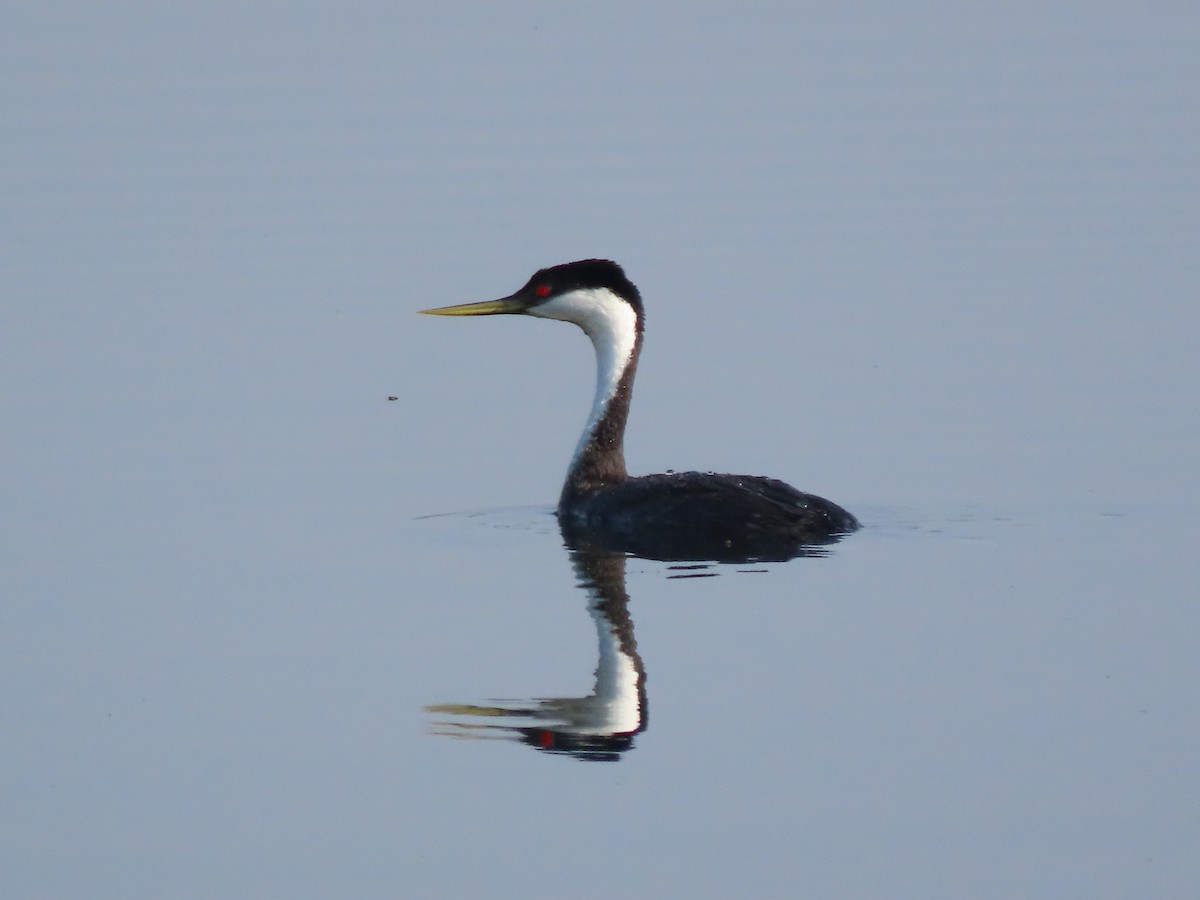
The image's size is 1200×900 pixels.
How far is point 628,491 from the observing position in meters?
11.9

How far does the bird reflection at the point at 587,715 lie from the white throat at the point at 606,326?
3316 mm

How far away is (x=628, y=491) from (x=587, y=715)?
3.19 meters

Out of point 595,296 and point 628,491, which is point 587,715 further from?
point 595,296

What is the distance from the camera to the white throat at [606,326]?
12758 millimetres

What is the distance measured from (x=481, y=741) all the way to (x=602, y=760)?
462 mm

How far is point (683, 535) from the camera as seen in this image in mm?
11539

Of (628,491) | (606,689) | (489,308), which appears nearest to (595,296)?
(489,308)

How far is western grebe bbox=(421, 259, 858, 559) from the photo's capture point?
11375mm

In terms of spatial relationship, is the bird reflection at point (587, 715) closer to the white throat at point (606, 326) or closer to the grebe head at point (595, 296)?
the white throat at point (606, 326)

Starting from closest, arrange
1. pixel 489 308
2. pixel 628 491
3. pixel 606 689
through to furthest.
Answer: pixel 606 689 → pixel 628 491 → pixel 489 308

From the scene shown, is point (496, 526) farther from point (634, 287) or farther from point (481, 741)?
point (481, 741)

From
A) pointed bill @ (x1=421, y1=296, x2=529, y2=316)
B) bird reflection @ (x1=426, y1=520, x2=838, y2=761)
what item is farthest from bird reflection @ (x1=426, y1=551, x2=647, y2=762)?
pointed bill @ (x1=421, y1=296, x2=529, y2=316)

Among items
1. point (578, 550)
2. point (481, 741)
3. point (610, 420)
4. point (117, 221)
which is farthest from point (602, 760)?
point (117, 221)

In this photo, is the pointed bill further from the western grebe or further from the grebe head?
the grebe head
